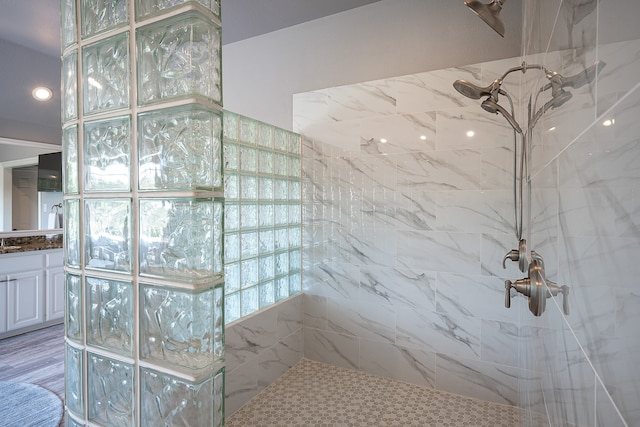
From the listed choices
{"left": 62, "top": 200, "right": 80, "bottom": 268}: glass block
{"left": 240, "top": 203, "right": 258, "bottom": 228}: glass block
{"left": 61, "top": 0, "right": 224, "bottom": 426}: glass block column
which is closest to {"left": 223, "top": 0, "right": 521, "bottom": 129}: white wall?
{"left": 240, "top": 203, "right": 258, "bottom": 228}: glass block

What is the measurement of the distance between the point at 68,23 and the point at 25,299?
333 centimetres

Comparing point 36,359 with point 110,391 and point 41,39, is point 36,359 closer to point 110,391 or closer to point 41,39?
point 110,391

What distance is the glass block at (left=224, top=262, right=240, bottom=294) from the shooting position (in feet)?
6.59

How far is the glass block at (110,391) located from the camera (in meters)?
0.92

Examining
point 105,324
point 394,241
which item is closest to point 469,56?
point 394,241

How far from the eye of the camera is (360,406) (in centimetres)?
210

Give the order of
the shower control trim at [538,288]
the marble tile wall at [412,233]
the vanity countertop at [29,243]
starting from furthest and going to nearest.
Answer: the vanity countertop at [29,243], the marble tile wall at [412,233], the shower control trim at [538,288]

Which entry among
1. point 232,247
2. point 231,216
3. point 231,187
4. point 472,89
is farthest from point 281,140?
point 472,89

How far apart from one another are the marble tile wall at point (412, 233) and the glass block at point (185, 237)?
5.73 feet

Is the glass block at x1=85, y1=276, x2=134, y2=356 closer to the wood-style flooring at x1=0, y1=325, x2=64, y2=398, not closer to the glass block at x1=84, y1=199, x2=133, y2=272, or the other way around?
the glass block at x1=84, y1=199, x2=133, y2=272

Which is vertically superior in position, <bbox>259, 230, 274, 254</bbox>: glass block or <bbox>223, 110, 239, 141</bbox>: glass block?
<bbox>223, 110, 239, 141</bbox>: glass block

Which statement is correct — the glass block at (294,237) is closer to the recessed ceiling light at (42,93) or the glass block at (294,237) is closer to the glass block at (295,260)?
the glass block at (295,260)

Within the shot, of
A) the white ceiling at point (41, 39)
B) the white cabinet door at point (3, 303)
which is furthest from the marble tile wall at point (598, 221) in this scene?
the white cabinet door at point (3, 303)

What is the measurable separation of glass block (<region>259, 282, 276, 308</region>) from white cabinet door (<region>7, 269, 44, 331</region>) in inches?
99.6
